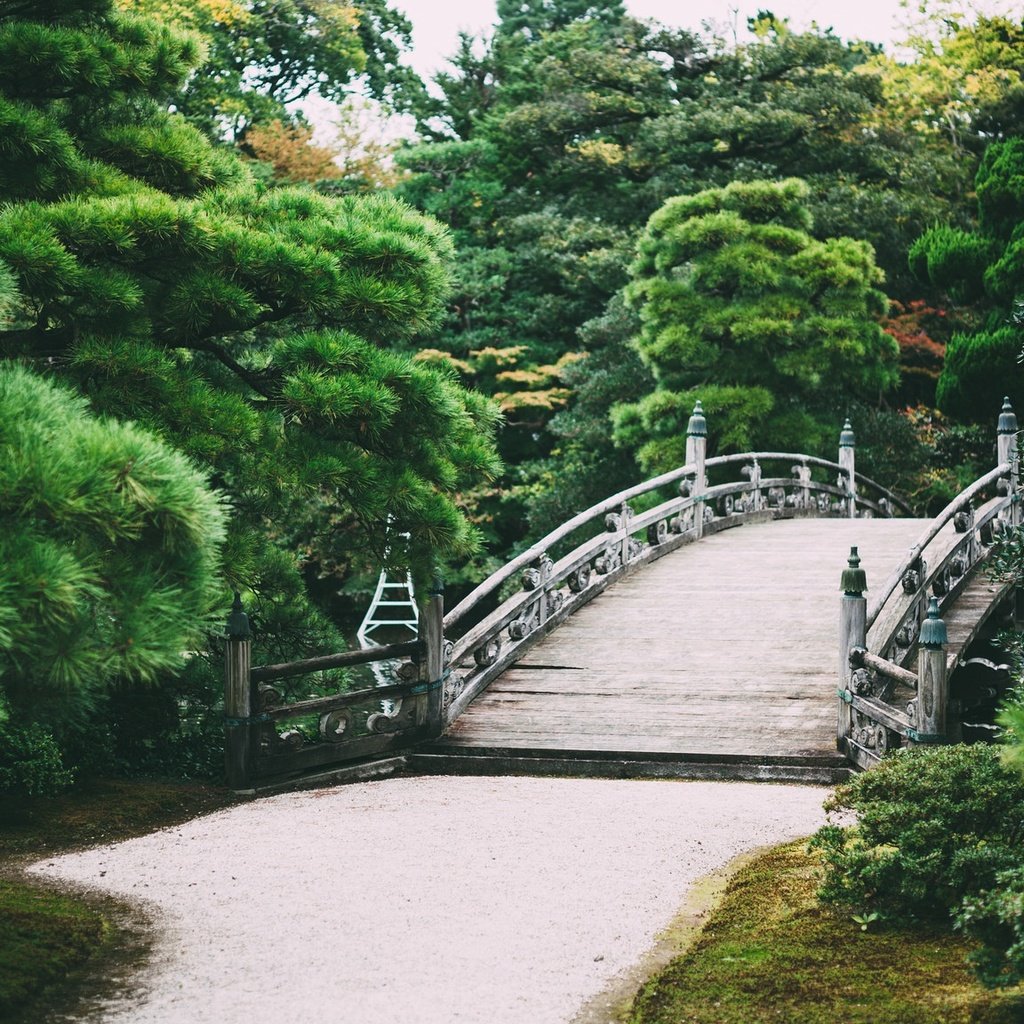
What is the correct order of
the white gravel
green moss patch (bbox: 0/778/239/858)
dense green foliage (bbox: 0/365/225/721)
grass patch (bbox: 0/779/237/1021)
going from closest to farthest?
dense green foliage (bbox: 0/365/225/721), the white gravel, grass patch (bbox: 0/779/237/1021), green moss patch (bbox: 0/778/239/858)

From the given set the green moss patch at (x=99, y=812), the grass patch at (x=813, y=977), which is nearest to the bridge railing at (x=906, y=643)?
the grass patch at (x=813, y=977)

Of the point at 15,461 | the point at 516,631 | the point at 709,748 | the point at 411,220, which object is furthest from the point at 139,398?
the point at 516,631

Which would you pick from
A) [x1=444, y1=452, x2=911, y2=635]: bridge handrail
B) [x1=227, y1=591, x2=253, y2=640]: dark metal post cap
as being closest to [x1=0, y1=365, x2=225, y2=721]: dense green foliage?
[x1=227, y1=591, x2=253, y2=640]: dark metal post cap

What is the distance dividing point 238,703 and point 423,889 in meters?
2.40

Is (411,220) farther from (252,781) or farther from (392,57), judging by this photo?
(392,57)

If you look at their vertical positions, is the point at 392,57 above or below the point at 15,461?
above

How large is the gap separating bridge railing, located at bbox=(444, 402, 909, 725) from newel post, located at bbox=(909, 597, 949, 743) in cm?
309

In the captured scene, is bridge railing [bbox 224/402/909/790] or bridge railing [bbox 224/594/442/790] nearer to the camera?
bridge railing [bbox 224/594/442/790]

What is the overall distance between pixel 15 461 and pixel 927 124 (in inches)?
948

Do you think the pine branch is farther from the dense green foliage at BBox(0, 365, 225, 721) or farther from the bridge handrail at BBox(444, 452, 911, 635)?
the dense green foliage at BBox(0, 365, 225, 721)

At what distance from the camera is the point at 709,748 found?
29.2ft

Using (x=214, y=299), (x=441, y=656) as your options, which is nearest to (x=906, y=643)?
(x=441, y=656)

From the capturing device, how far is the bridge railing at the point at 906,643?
8133mm

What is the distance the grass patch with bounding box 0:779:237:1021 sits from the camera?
16.4ft
